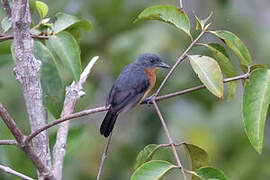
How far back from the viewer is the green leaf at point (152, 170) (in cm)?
217

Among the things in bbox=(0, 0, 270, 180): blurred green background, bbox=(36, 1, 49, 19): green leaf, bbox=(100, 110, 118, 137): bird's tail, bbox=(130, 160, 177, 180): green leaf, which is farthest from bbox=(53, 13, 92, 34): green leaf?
bbox=(0, 0, 270, 180): blurred green background

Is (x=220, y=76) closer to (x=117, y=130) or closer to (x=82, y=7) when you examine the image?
(x=82, y=7)

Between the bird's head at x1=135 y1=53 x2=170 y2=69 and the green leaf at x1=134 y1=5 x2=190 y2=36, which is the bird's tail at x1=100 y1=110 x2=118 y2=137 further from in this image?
the bird's head at x1=135 y1=53 x2=170 y2=69

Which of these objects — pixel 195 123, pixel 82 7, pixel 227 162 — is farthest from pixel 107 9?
pixel 227 162

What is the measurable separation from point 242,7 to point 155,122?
237 centimetres

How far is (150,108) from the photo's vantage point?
5.13 m

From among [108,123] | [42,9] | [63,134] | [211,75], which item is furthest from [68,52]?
[108,123]

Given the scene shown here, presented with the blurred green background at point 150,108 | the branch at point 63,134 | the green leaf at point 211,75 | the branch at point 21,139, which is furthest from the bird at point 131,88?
the green leaf at point 211,75

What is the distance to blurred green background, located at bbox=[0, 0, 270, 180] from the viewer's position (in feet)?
15.1

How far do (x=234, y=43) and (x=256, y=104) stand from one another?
0.37 meters

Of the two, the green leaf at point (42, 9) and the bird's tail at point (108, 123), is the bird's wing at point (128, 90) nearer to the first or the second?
the bird's tail at point (108, 123)

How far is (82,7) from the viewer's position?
16.8ft

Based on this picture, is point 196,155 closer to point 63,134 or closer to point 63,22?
point 63,134

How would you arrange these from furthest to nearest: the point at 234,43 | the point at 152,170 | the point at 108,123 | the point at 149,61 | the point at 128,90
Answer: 1. the point at 149,61
2. the point at 128,90
3. the point at 108,123
4. the point at 234,43
5. the point at 152,170
